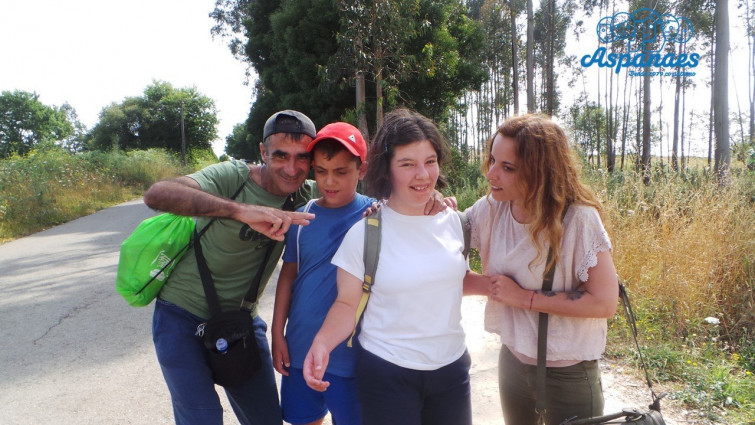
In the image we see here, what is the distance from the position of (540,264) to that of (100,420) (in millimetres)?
3123

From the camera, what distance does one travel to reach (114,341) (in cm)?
463

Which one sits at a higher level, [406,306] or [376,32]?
[376,32]

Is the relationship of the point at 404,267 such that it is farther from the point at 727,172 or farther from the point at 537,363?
the point at 727,172

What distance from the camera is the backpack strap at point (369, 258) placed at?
1612mm

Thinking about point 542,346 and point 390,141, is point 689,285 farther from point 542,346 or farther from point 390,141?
point 390,141

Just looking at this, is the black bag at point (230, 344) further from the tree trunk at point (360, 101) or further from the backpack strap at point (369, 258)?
the tree trunk at point (360, 101)

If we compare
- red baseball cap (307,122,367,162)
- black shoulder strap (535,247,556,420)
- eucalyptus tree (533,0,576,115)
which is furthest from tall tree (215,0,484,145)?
eucalyptus tree (533,0,576,115)

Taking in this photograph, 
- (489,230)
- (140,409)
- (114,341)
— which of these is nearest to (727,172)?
(489,230)

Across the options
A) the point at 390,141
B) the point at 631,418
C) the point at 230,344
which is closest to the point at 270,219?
the point at 390,141

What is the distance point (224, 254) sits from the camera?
84.5 inches

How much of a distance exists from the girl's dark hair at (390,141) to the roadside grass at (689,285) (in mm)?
2833

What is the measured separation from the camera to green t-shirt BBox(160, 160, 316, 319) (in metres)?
2.13

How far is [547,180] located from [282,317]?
4.05 feet

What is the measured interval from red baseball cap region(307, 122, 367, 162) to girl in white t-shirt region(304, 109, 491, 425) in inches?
8.0
